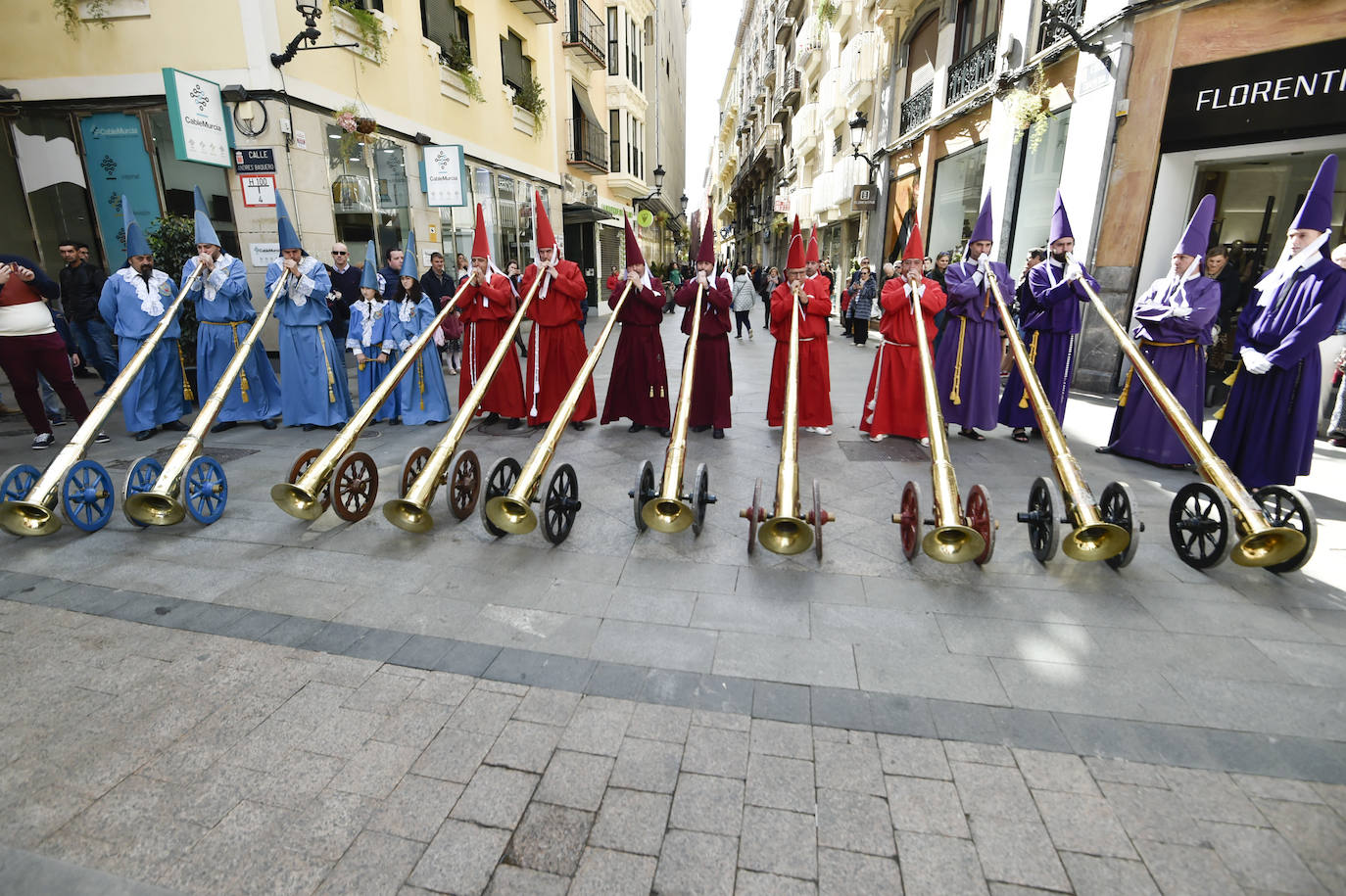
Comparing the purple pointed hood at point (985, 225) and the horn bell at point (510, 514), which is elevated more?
the purple pointed hood at point (985, 225)

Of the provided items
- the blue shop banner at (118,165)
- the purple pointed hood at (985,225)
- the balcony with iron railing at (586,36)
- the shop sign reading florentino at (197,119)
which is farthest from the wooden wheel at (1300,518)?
the balcony with iron railing at (586,36)

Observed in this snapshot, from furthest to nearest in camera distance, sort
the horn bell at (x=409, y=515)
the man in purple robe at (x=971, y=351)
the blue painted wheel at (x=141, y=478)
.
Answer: the man in purple robe at (x=971, y=351) < the blue painted wheel at (x=141, y=478) < the horn bell at (x=409, y=515)

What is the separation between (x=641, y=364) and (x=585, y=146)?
18175mm

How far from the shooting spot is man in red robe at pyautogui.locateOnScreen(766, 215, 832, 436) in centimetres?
664

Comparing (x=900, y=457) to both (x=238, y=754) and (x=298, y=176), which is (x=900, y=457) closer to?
(x=238, y=754)

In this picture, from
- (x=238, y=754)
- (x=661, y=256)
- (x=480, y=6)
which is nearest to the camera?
(x=238, y=754)

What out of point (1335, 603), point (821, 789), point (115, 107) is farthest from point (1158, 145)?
point (115, 107)

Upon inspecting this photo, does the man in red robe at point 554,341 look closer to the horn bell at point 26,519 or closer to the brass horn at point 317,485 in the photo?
the brass horn at point 317,485

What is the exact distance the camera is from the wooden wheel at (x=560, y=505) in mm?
4340

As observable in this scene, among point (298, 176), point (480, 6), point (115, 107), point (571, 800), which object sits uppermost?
point (480, 6)

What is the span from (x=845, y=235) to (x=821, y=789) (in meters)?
24.2

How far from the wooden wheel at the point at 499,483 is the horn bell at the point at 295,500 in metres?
1.10

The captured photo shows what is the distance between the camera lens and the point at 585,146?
73.5ft

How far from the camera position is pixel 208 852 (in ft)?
6.78
